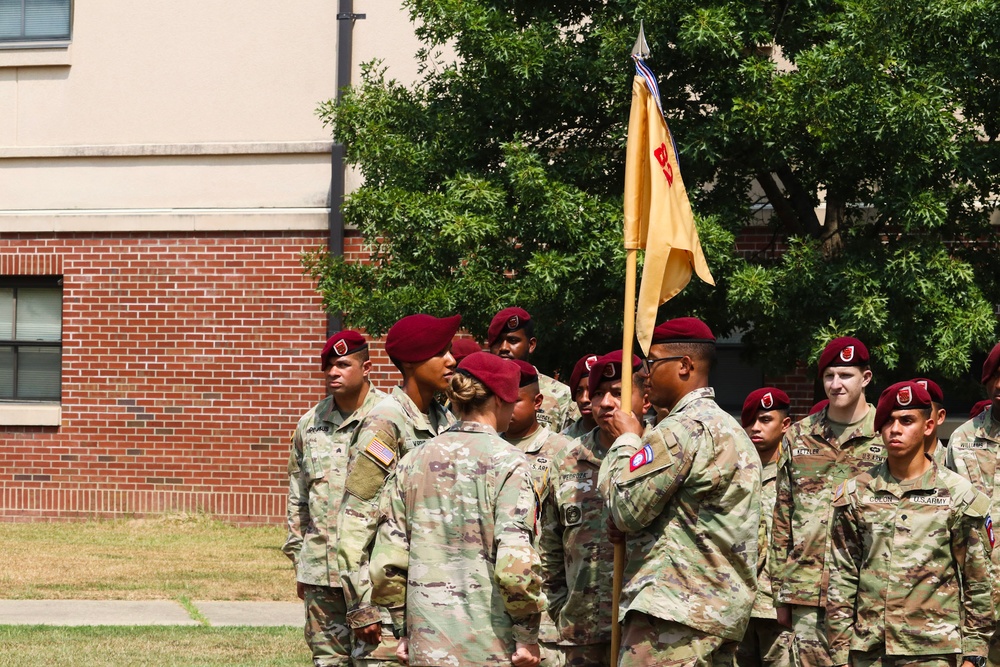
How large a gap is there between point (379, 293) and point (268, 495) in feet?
17.6

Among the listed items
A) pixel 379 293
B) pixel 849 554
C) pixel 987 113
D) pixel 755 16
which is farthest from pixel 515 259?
pixel 849 554

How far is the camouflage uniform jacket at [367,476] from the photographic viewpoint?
219 inches

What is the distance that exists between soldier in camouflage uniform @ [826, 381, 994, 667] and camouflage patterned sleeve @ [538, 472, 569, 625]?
1.29m

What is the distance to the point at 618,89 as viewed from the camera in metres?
10.1

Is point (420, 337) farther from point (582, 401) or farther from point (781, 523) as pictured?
point (781, 523)

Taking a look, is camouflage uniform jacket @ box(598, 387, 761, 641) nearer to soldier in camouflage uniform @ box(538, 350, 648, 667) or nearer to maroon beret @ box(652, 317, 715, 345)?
maroon beret @ box(652, 317, 715, 345)

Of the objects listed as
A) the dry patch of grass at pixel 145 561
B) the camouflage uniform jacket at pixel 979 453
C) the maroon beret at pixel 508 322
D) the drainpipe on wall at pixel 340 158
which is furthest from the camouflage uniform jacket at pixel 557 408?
the drainpipe on wall at pixel 340 158

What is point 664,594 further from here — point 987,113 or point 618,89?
point 987,113

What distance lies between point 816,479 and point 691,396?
2.17 meters

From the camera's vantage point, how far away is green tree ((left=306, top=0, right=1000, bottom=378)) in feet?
31.1

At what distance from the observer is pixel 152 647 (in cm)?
920

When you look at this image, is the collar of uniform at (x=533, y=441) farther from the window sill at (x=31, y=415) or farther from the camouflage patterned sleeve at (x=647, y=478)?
the window sill at (x=31, y=415)

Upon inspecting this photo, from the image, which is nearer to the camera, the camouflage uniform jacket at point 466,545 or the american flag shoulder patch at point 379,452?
the camouflage uniform jacket at point 466,545

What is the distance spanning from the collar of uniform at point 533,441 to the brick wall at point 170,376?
8.95m
